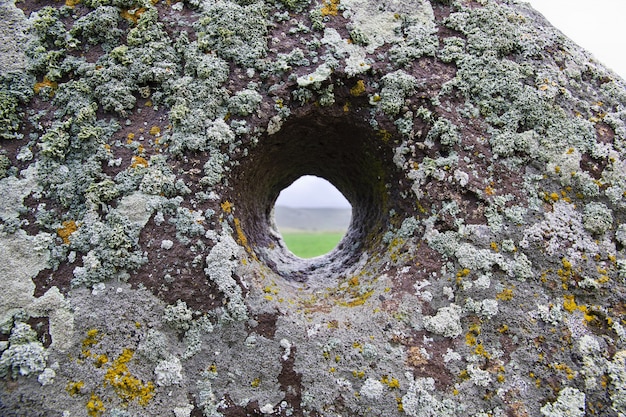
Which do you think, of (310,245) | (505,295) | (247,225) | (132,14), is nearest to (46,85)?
(132,14)

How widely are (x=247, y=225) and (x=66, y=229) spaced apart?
0.93 meters

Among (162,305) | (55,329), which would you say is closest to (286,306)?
(162,305)

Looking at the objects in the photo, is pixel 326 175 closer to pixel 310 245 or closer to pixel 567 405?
pixel 567 405

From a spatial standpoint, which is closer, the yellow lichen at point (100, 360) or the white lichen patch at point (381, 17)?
the yellow lichen at point (100, 360)

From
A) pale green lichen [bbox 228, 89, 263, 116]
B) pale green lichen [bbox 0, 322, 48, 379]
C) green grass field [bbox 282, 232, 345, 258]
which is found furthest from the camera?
green grass field [bbox 282, 232, 345, 258]

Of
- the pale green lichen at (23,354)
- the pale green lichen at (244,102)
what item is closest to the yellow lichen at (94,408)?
the pale green lichen at (23,354)

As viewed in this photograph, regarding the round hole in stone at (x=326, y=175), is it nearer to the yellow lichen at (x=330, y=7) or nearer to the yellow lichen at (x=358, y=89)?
the yellow lichen at (x=358, y=89)

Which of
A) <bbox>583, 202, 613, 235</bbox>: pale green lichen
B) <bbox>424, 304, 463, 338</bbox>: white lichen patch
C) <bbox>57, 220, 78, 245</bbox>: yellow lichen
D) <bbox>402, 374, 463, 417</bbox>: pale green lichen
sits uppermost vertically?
<bbox>583, 202, 613, 235</bbox>: pale green lichen

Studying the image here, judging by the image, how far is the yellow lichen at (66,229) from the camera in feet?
6.64

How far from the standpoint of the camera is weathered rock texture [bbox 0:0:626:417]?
6.49 ft

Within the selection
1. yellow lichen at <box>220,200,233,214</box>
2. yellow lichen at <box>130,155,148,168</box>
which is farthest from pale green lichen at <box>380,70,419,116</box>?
yellow lichen at <box>130,155,148,168</box>

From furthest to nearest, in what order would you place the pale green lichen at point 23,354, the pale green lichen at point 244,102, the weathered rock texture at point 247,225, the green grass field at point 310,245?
the green grass field at point 310,245
the pale green lichen at point 244,102
the weathered rock texture at point 247,225
the pale green lichen at point 23,354

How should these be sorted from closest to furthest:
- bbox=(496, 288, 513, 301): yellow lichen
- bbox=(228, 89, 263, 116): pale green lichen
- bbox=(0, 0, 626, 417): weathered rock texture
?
1. bbox=(0, 0, 626, 417): weathered rock texture
2. bbox=(496, 288, 513, 301): yellow lichen
3. bbox=(228, 89, 263, 116): pale green lichen

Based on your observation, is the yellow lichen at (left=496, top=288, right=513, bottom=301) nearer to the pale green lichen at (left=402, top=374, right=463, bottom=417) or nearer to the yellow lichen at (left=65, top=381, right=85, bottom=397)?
the pale green lichen at (left=402, top=374, right=463, bottom=417)
